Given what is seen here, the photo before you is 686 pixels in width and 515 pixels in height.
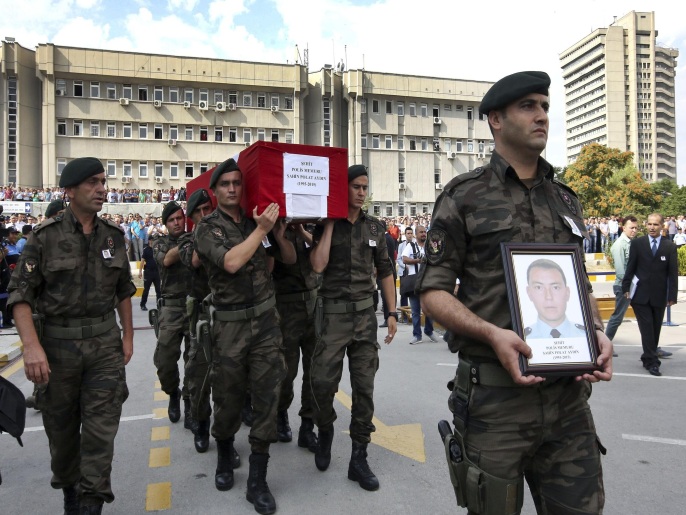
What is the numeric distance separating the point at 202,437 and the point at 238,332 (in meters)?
1.44

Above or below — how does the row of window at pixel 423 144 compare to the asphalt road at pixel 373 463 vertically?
above

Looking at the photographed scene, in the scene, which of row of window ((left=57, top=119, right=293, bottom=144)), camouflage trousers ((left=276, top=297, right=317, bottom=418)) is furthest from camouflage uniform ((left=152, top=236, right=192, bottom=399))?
row of window ((left=57, top=119, right=293, bottom=144))

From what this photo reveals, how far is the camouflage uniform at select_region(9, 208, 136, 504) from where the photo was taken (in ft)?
11.4

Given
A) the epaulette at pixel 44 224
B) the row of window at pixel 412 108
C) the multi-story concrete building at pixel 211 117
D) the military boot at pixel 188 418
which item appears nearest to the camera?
the epaulette at pixel 44 224

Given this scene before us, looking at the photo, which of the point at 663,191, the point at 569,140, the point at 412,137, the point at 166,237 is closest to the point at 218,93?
the point at 412,137

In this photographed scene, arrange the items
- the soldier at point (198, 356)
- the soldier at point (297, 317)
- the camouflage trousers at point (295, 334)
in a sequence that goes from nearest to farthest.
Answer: the soldier at point (198, 356) < the soldier at point (297, 317) < the camouflage trousers at point (295, 334)

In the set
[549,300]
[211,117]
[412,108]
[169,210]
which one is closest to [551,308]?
[549,300]

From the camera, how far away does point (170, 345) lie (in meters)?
5.69

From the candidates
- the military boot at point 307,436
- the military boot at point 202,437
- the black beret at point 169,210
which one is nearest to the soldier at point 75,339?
the military boot at point 202,437

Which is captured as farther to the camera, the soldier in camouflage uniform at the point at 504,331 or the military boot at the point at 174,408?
the military boot at the point at 174,408

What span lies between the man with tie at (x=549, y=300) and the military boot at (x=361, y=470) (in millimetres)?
2315

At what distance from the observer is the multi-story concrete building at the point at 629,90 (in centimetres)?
13725

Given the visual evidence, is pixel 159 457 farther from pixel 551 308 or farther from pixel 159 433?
pixel 551 308

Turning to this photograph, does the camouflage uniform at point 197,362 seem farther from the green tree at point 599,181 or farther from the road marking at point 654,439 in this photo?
the green tree at point 599,181
